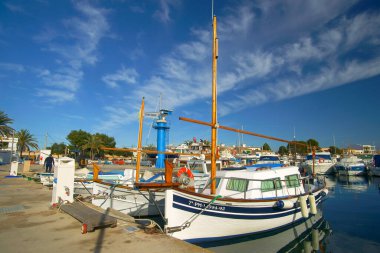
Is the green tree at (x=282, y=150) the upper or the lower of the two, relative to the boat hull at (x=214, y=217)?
upper

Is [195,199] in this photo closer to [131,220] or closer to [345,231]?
[131,220]

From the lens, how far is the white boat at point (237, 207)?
8539 mm

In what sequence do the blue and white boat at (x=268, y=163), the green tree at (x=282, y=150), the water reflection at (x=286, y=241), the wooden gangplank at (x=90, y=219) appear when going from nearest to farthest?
1. the wooden gangplank at (x=90, y=219)
2. the water reflection at (x=286, y=241)
3. the blue and white boat at (x=268, y=163)
4. the green tree at (x=282, y=150)

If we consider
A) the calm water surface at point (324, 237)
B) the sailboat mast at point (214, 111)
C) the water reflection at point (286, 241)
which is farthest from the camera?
the sailboat mast at point (214, 111)

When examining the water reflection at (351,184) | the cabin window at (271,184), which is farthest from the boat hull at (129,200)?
the water reflection at (351,184)

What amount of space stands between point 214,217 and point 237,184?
9.41 feet

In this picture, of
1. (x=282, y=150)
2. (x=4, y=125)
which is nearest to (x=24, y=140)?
(x=4, y=125)

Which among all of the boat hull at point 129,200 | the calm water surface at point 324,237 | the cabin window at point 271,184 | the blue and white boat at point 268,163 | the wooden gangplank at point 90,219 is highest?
the blue and white boat at point 268,163

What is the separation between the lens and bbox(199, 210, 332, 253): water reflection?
9.52m

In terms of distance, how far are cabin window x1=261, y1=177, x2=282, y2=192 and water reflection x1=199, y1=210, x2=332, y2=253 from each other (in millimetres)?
2115

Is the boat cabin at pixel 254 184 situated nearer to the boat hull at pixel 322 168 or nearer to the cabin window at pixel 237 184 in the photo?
the cabin window at pixel 237 184

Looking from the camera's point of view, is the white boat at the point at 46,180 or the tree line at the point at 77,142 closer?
the white boat at the point at 46,180

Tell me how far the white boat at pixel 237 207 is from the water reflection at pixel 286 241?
0.35m

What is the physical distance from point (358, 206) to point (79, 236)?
21.9 m
